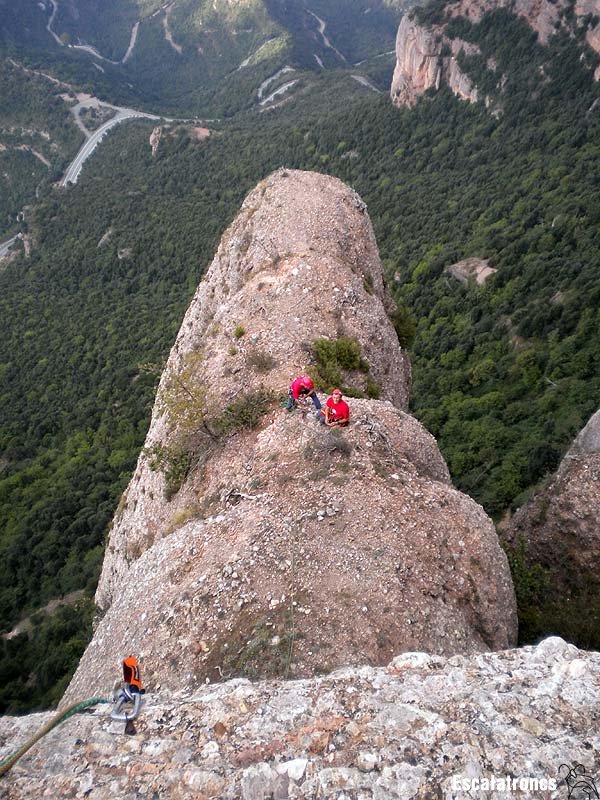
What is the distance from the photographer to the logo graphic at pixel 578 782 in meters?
5.64

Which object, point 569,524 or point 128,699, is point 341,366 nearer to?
point 569,524

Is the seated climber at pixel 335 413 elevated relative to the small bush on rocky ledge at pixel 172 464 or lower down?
elevated

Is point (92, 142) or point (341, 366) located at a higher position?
point (341, 366)

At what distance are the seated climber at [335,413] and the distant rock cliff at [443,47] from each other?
111 meters

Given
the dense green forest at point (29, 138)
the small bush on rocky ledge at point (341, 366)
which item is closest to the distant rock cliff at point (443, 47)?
the dense green forest at point (29, 138)

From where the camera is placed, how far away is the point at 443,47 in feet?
343

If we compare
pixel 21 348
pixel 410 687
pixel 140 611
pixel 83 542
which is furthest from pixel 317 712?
pixel 21 348

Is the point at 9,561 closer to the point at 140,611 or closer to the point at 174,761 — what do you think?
the point at 140,611

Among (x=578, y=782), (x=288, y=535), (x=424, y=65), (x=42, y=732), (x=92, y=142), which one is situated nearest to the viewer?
(x=578, y=782)

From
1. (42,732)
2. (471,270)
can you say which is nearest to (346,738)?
(42,732)

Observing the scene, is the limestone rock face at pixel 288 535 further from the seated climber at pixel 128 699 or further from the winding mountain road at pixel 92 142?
Answer: the winding mountain road at pixel 92 142

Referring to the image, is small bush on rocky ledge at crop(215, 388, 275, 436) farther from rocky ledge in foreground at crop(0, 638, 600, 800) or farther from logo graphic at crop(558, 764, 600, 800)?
logo graphic at crop(558, 764, 600, 800)

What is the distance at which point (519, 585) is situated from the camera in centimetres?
1509

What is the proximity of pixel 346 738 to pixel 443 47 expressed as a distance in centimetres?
12913
